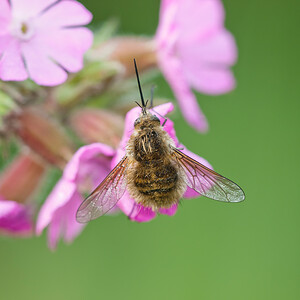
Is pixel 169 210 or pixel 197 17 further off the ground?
pixel 197 17

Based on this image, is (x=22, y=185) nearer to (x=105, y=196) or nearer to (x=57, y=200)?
(x=57, y=200)

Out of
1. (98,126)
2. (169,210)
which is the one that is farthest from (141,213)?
(98,126)

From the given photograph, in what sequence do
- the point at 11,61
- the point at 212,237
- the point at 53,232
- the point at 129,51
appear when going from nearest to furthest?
the point at 11,61 < the point at 53,232 < the point at 129,51 < the point at 212,237

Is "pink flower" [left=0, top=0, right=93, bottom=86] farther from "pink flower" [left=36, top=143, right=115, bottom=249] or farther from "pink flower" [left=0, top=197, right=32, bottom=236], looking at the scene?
"pink flower" [left=0, top=197, right=32, bottom=236]

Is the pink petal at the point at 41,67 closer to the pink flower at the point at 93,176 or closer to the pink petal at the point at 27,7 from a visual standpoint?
the pink petal at the point at 27,7

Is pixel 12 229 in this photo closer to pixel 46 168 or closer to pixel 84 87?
pixel 46 168

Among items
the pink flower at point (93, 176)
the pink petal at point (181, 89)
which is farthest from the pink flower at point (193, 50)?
the pink flower at point (93, 176)

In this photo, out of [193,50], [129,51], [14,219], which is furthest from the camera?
[193,50]
